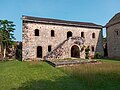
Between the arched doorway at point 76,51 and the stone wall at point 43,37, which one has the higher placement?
the stone wall at point 43,37

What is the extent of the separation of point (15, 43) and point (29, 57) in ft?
16.3

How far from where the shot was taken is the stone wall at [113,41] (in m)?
30.6

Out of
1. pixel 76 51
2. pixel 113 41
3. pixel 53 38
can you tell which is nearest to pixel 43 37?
pixel 53 38

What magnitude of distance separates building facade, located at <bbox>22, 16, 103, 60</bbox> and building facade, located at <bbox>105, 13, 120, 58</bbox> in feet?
11.2

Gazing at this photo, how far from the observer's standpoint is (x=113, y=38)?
Answer: 32031 millimetres

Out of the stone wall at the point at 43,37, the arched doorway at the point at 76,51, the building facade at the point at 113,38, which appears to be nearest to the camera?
the stone wall at the point at 43,37

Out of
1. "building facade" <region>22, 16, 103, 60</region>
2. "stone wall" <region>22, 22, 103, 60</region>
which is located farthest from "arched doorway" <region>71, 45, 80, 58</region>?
"stone wall" <region>22, 22, 103, 60</region>

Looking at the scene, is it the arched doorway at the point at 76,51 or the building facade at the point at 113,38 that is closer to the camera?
the arched doorway at the point at 76,51

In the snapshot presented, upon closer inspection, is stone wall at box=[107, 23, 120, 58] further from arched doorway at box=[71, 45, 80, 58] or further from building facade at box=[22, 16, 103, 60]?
arched doorway at box=[71, 45, 80, 58]

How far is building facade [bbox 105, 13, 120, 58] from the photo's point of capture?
1205 inches

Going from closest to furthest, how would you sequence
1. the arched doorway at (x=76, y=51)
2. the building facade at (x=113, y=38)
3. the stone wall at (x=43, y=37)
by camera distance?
the stone wall at (x=43, y=37) → the arched doorway at (x=76, y=51) → the building facade at (x=113, y=38)

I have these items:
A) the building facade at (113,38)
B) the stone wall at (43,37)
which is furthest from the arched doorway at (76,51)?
the building facade at (113,38)

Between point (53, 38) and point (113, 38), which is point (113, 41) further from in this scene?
point (53, 38)

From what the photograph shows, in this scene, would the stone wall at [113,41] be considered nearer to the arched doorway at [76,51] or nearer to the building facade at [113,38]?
the building facade at [113,38]
